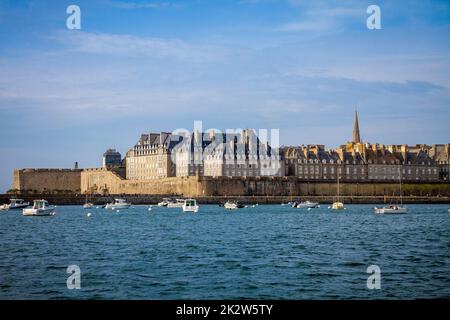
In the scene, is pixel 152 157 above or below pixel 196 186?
above

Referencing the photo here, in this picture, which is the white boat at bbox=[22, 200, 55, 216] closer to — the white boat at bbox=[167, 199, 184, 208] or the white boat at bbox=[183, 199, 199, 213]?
the white boat at bbox=[183, 199, 199, 213]

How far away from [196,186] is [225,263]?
7004 centimetres

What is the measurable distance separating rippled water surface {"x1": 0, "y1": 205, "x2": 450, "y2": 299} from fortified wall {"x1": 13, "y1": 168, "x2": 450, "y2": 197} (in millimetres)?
55603

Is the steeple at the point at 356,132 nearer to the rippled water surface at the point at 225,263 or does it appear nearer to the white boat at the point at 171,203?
the white boat at the point at 171,203

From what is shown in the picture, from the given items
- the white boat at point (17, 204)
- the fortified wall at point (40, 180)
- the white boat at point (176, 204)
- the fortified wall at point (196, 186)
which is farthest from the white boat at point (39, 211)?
the fortified wall at point (40, 180)

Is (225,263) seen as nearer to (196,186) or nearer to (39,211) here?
(39,211)

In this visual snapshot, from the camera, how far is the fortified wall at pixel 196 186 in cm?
9625

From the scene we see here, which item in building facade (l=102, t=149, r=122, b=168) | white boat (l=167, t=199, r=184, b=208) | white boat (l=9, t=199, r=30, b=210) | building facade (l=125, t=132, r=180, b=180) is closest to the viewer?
white boat (l=9, t=199, r=30, b=210)

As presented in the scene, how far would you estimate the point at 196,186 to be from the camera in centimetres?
9494

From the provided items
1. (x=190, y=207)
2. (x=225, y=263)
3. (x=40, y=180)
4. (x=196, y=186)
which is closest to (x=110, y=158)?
(x=40, y=180)

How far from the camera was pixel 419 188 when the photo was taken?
108m

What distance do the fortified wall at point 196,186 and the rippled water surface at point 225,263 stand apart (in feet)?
182

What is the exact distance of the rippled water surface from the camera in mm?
19359

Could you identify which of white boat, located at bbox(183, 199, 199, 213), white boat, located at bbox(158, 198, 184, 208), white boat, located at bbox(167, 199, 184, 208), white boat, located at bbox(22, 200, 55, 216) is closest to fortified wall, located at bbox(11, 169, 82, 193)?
white boat, located at bbox(158, 198, 184, 208)
